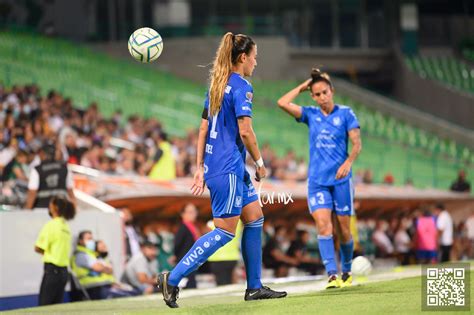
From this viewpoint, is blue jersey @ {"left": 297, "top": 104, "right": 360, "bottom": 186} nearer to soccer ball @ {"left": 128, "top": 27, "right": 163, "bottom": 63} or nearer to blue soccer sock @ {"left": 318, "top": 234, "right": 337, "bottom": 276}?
blue soccer sock @ {"left": 318, "top": 234, "right": 337, "bottom": 276}

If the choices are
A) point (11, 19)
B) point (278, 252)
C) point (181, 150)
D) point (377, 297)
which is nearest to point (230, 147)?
point (377, 297)

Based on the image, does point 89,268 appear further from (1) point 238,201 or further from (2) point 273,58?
(2) point 273,58

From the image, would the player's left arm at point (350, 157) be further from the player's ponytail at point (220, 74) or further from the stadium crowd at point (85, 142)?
the stadium crowd at point (85, 142)

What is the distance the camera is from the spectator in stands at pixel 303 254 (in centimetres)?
2234

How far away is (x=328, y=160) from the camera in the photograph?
1298cm

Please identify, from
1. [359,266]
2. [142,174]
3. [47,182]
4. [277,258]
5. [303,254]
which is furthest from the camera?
[303,254]

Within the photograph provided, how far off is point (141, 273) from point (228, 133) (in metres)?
8.08

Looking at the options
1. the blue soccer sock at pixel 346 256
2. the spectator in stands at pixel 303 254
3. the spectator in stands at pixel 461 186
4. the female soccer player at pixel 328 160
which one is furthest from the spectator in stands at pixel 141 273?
the spectator in stands at pixel 461 186

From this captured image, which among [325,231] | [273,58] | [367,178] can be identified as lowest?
[367,178]

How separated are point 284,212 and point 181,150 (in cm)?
310

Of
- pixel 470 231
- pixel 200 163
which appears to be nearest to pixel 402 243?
pixel 470 231

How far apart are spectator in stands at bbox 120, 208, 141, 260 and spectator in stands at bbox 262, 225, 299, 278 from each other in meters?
3.84

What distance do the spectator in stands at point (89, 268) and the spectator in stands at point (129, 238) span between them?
1877 millimetres

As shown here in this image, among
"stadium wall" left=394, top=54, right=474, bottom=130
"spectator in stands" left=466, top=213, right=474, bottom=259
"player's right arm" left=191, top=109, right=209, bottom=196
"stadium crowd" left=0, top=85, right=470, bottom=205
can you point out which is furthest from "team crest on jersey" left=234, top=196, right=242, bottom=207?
"stadium wall" left=394, top=54, right=474, bottom=130
